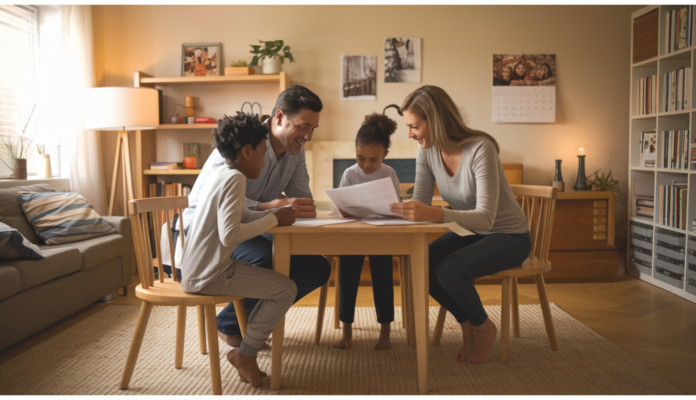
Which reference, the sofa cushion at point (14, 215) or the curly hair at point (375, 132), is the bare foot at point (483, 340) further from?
the sofa cushion at point (14, 215)

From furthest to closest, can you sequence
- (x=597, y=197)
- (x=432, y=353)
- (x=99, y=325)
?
1. (x=597, y=197)
2. (x=99, y=325)
3. (x=432, y=353)

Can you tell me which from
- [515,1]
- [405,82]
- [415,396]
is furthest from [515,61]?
[415,396]

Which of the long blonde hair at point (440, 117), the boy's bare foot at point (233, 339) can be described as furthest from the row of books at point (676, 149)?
the boy's bare foot at point (233, 339)

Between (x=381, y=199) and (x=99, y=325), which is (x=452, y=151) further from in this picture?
(x=99, y=325)

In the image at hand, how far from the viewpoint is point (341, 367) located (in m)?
1.85

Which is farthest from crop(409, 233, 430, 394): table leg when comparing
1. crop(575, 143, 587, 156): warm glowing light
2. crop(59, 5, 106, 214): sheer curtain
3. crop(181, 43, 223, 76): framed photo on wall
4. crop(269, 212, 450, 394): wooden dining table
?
crop(59, 5, 106, 214): sheer curtain

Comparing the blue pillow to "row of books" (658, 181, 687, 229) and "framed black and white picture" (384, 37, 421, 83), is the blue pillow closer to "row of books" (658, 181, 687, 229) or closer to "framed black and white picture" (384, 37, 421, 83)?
→ "framed black and white picture" (384, 37, 421, 83)

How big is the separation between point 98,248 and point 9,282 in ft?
2.17

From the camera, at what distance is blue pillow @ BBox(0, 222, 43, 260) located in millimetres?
2031

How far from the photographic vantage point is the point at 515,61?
3660mm

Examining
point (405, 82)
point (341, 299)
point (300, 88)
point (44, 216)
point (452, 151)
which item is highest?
point (405, 82)

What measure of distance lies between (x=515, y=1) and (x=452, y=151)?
2279 millimetres

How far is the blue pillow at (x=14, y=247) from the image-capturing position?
6.66ft

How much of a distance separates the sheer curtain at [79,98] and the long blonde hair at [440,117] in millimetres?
2663
